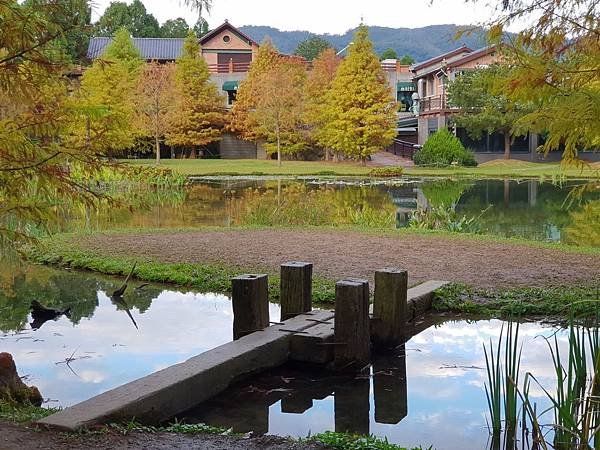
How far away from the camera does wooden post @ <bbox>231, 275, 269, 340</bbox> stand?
7.11m

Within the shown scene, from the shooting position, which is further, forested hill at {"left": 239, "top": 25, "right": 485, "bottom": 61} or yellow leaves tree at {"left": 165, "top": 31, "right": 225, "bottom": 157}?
forested hill at {"left": 239, "top": 25, "right": 485, "bottom": 61}

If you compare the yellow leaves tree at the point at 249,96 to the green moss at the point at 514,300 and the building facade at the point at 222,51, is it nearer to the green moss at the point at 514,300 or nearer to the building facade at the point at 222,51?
Result: the building facade at the point at 222,51

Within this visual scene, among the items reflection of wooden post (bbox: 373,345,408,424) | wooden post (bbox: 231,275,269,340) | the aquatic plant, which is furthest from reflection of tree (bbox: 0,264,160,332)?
the aquatic plant

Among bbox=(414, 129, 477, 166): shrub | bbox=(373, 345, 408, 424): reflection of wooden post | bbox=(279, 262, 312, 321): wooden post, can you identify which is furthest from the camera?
bbox=(414, 129, 477, 166): shrub

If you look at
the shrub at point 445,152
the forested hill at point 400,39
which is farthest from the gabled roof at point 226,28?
the forested hill at point 400,39

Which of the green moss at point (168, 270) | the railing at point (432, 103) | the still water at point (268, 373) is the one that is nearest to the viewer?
the still water at point (268, 373)

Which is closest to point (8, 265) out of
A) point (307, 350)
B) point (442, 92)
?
point (307, 350)

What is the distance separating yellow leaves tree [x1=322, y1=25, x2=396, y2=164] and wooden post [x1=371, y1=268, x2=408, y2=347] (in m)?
34.6

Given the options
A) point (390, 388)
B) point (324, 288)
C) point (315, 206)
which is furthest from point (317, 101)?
point (390, 388)

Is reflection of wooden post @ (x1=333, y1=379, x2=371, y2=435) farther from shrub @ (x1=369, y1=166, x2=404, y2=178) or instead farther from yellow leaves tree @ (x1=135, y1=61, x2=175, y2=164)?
yellow leaves tree @ (x1=135, y1=61, x2=175, y2=164)

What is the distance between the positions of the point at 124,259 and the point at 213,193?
1600 centimetres

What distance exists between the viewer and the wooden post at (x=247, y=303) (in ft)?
23.3

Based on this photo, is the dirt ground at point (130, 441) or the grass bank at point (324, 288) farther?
the grass bank at point (324, 288)

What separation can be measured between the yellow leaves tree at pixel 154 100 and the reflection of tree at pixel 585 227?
86.1 ft
